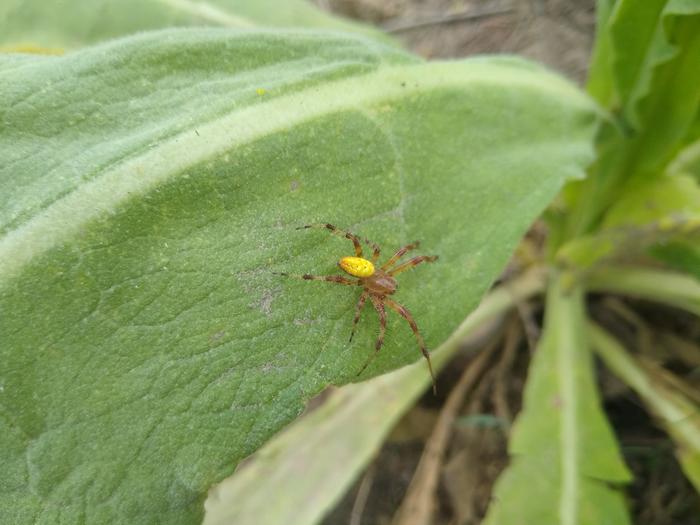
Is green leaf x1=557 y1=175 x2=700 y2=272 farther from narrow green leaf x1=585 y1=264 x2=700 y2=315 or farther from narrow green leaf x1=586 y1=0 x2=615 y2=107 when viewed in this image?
narrow green leaf x1=586 y1=0 x2=615 y2=107

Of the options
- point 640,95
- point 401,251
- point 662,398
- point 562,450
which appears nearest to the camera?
point 401,251

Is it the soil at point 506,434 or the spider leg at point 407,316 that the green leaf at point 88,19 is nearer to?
the spider leg at point 407,316

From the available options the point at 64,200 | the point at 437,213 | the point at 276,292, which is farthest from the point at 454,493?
the point at 64,200

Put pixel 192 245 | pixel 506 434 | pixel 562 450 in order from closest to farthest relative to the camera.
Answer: pixel 192 245, pixel 562 450, pixel 506 434

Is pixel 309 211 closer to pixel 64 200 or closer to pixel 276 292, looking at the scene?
pixel 276 292

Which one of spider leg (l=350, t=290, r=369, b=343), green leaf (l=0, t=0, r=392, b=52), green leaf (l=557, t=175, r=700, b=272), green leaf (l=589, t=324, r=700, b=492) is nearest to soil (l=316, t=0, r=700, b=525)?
green leaf (l=589, t=324, r=700, b=492)

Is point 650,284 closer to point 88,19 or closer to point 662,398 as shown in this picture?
point 662,398

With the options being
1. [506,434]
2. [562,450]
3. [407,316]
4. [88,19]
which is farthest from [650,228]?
[88,19]
